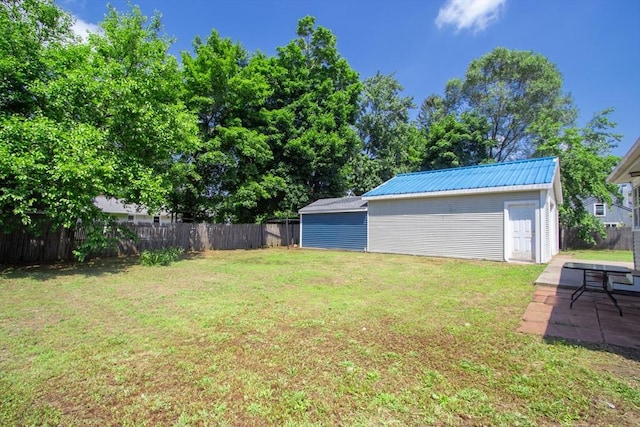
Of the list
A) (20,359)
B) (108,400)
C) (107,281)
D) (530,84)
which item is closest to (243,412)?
(108,400)

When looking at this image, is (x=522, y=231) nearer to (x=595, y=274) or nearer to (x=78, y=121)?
(x=595, y=274)

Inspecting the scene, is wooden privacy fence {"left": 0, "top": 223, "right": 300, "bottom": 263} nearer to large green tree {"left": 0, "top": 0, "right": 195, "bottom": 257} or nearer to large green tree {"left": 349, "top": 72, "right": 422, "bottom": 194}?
large green tree {"left": 0, "top": 0, "right": 195, "bottom": 257}

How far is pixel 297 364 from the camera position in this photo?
10.3 ft

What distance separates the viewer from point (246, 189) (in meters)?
17.2

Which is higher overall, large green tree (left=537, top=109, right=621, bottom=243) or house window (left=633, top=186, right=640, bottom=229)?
large green tree (left=537, top=109, right=621, bottom=243)

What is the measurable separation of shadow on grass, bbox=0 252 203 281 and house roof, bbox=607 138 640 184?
468 inches

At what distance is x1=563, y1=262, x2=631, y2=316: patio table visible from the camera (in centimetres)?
489

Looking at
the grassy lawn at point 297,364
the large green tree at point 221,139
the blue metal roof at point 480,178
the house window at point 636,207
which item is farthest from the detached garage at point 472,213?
the large green tree at point 221,139

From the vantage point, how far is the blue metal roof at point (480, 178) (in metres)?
11.0

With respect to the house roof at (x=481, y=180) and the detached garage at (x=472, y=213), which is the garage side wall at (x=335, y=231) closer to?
the detached garage at (x=472, y=213)

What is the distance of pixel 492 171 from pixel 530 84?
17.1m

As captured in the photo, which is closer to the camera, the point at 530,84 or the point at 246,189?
the point at 246,189

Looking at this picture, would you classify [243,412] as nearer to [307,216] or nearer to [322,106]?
[307,216]

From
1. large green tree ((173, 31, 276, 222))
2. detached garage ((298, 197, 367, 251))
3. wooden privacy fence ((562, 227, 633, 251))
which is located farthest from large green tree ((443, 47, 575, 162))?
large green tree ((173, 31, 276, 222))
